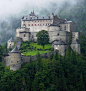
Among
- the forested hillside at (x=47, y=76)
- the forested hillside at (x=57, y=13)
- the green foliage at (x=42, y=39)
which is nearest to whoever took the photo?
the forested hillside at (x=47, y=76)

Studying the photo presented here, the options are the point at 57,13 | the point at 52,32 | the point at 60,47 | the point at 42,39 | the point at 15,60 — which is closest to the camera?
the point at 15,60

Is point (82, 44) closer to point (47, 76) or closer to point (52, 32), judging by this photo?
point (52, 32)

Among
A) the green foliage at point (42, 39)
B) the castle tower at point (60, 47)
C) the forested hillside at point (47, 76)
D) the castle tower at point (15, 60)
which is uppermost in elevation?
the green foliage at point (42, 39)

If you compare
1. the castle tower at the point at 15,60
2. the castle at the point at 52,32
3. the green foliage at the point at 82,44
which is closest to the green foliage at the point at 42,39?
the castle at the point at 52,32

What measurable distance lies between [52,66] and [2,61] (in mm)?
12348

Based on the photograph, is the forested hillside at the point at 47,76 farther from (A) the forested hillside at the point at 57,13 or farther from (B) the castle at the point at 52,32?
(A) the forested hillside at the point at 57,13

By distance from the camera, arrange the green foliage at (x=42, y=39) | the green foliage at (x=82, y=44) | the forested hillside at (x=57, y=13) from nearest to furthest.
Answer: the green foliage at (x=82, y=44) < the green foliage at (x=42, y=39) < the forested hillside at (x=57, y=13)

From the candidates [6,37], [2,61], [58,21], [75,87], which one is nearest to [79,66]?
[75,87]

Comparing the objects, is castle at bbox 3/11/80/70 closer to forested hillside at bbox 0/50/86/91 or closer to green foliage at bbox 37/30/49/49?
green foliage at bbox 37/30/49/49

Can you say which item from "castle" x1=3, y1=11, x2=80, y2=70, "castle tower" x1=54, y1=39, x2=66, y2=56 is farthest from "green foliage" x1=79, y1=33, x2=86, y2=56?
"castle tower" x1=54, y1=39, x2=66, y2=56

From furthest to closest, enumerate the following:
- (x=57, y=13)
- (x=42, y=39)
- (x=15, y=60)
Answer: (x=57, y=13), (x=42, y=39), (x=15, y=60)

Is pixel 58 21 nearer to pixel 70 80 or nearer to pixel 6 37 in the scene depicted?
pixel 70 80

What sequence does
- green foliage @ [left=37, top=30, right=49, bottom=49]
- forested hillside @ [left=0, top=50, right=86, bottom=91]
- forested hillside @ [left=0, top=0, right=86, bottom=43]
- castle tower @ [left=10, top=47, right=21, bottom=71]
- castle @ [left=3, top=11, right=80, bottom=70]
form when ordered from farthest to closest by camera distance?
1. forested hillside @ [left=0, top=0, right=86, bottom=43]
2. green foliage @ [left=37, top=30, right=49, bottom=49]
3. castle @ [left=3, top=11, right=80, bottom=70]
4. castle tower @ [left=10, top=47, right=21, bottom=71]
5. forested hillside @ [left=0, top=50, right=86, bottom=91]

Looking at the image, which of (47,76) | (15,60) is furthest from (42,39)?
(47,76)
